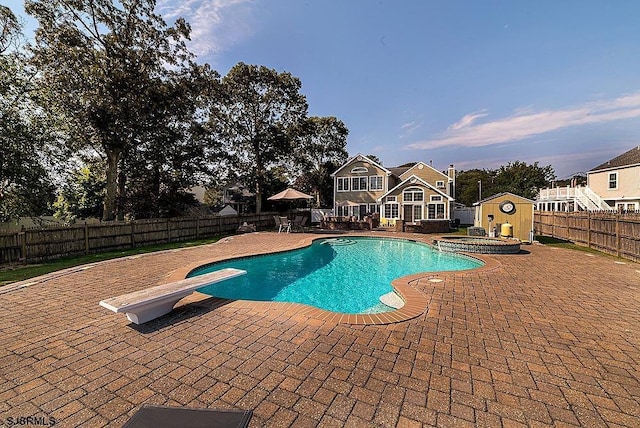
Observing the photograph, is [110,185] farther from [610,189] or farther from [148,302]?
[610,189]

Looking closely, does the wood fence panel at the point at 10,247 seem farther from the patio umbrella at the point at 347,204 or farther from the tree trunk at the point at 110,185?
the patio umbrella at the point at 347,204

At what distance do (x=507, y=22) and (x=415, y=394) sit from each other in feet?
41.4

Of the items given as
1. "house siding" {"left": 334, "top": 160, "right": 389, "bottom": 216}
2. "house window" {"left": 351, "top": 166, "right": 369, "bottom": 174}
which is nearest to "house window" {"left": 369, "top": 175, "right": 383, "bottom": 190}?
"house siding" {"left": 334, "top": 160, "right": 389, "bottom": 216}

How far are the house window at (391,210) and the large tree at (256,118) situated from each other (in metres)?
10.9

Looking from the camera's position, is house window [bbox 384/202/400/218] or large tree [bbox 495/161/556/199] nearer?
house window [bbox 384/202/400/218]

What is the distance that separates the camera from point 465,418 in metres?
2.19

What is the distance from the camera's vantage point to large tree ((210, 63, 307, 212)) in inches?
924

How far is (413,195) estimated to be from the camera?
72.4 ft

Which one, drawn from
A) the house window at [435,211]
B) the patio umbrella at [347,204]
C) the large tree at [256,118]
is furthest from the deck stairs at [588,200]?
the large tree at [256,118]

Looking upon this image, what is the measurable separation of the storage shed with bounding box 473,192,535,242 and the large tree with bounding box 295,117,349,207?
69.3 feet

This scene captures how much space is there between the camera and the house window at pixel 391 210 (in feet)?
74.7

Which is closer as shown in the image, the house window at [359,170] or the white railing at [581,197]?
the white railing at [581,197]

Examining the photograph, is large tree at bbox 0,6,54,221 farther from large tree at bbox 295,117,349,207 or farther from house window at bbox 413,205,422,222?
large tree at bbox 295,117,349,207

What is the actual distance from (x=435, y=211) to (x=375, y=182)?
6.32 meters
